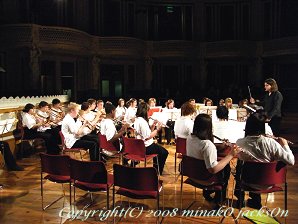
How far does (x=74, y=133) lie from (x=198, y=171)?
3005 millimetres

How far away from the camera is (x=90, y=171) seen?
3854 mm

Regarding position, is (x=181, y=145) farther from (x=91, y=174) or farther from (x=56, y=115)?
(x=56, y=115)

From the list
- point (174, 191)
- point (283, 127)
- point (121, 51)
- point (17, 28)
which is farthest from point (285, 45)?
point (174, 191)

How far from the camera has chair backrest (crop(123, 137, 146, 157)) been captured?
17.2ft

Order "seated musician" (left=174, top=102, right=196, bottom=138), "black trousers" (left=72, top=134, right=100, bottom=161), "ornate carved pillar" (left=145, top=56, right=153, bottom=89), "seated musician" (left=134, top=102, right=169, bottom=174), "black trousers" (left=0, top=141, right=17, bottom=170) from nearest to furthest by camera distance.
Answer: "seated musician" (left=134, top=102, right=169, bottom=174)
"seated musician" (left=174, top=102, right=196, bottom=138)
"black trousers" (left=72, top=134, right=100, bottom=161)
"black trousers" (left=0, top=141, right=17, bottom=170)
"ornate carved pillar" (left=145, top=56, right=153, bottom=89)

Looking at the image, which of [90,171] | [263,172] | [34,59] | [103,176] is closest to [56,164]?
[90,171]

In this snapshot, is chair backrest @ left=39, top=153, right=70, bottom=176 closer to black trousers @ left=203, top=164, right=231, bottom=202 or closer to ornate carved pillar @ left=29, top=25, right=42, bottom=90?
black trousers @ left=203, top=164, right=231, bottom=202

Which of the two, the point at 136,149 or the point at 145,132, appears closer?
the point at 136,149

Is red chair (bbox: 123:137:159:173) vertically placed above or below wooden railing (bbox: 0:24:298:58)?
below

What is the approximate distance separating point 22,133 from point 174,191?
3925 millimetres

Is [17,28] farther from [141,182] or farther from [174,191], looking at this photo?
[141,182]

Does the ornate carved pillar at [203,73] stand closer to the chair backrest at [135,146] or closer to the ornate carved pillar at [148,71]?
the ornate carved pillar at [148,71]

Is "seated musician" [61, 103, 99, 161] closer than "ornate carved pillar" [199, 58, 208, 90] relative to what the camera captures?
Yes

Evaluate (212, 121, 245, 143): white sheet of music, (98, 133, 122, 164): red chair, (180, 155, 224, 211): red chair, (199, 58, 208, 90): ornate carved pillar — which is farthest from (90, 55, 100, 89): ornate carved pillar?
(180, 155, 224, 211): red chair
